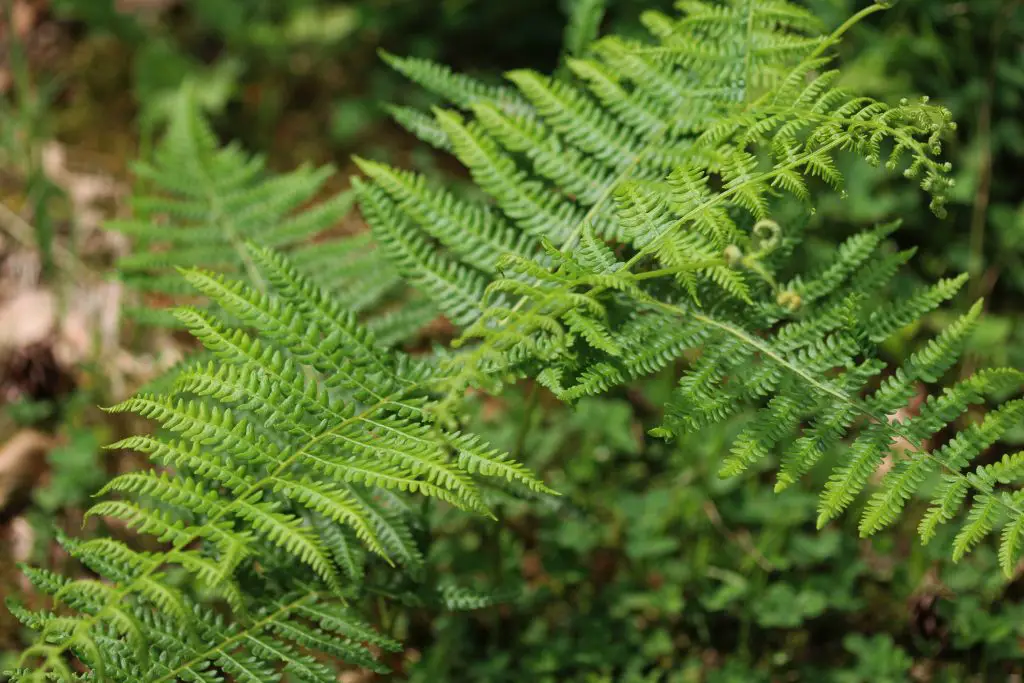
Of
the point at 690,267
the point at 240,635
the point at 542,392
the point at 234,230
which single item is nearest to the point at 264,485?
the point at 240,635

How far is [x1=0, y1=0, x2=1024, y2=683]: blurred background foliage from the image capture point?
2.49 m

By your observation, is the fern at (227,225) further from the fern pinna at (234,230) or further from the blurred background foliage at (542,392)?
the blurred background foliage at (542,392)

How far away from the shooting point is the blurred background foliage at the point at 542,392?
8.16 ft

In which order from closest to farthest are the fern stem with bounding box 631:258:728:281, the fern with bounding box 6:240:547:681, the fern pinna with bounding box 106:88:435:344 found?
the fern with bounding box 6:240:547:681
the fern stem with bounding box 631:258:728:281
the fern pinna with bounding box 106:88:435:344

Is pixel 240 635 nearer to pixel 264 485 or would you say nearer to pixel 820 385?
pixel 264 485

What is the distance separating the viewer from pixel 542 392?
10.2 feet

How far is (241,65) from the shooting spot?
4.07m

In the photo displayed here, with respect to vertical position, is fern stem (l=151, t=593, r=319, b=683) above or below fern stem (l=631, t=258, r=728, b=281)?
below

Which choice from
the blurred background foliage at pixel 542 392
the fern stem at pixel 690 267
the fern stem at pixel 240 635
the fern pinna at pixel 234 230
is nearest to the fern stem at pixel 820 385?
the fern stem at pixel 690 267

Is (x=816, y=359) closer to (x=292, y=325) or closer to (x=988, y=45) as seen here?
(x=292, y=325)

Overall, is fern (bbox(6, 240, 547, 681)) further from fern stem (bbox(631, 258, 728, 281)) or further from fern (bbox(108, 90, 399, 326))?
fern (bbox(108, 90, 399, 326))

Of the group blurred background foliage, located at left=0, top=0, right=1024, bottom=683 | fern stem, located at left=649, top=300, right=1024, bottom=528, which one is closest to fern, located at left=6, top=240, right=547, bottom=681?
blurred background foliage, located at left=0, top=0, right=1024, bottom=683

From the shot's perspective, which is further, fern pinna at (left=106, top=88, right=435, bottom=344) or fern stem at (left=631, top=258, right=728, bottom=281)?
fern pinna at (left=106, top=88, right=435, bottom=344)

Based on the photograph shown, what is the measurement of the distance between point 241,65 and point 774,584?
3176 mm
